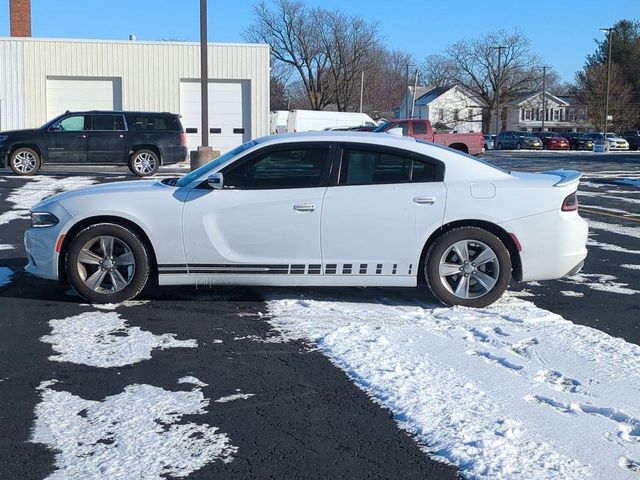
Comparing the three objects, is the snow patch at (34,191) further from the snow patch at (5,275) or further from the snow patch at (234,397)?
the snow patch at (234,397)

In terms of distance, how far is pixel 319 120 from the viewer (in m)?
39.2

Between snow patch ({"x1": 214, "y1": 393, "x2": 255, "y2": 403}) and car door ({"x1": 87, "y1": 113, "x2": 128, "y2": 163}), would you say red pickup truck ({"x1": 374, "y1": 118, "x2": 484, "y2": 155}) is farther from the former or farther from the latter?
snow patch ({"x1": 214, "y1": 393, "x2": 255, "y2": 403})

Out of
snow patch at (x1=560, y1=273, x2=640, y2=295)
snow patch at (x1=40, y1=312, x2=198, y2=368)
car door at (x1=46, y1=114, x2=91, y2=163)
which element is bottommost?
snow patch at (x1=40, y1=312, x2=198, y2=368)

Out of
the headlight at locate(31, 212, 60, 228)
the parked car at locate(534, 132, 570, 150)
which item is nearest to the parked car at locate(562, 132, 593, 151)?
the parked car at locate(534, 132, 570, 150)

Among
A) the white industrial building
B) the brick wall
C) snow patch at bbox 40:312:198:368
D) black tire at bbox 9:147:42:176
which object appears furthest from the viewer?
the brick wall

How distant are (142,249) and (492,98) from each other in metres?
82.8

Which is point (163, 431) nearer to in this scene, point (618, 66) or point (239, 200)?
point (239, 200)

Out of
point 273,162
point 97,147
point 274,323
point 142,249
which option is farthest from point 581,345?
point 97,147

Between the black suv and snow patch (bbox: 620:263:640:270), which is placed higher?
the black suv

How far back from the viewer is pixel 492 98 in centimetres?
8600

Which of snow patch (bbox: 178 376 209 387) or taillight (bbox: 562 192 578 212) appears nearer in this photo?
snow patch (bbox: 178 376 209 387)

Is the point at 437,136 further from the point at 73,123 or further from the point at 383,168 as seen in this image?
the point at 383,168

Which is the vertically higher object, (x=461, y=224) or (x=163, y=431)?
(x=461, y=224)

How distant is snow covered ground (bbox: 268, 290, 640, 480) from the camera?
3984 millimetres
